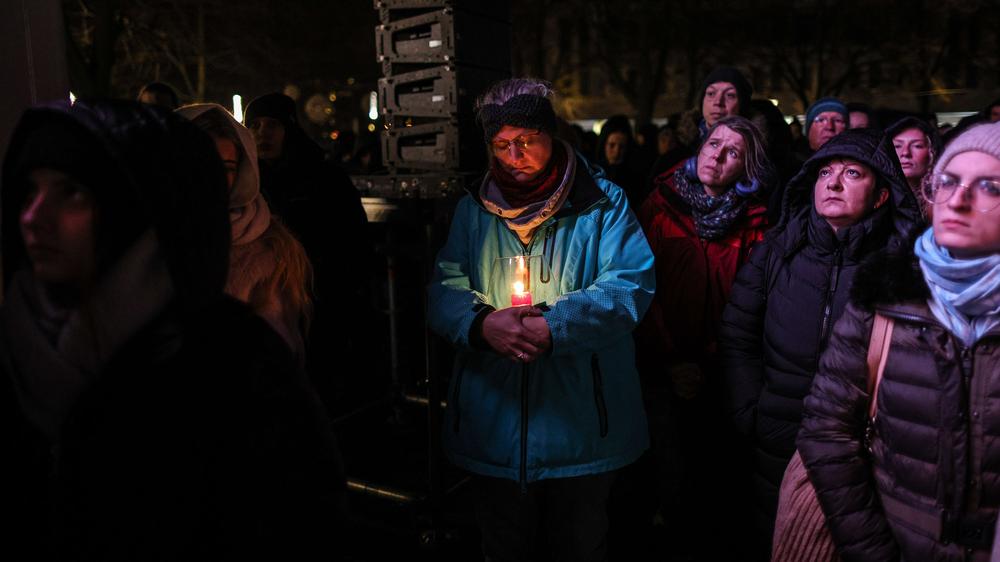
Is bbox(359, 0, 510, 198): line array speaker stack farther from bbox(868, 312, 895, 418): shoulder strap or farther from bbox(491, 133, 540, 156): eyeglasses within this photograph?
bbox(868, 312, 895, 418): shoulder strap

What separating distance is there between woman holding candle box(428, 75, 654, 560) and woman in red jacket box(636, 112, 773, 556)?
2.65 feet

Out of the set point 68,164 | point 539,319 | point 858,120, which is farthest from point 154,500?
point 858,120

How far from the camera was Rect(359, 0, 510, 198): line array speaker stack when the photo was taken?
15.0ft

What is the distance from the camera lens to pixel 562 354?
2834mm

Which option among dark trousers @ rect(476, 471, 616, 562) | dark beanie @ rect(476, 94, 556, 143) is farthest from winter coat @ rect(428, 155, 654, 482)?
dark beanie @ rect(476, 94, 556, 143)

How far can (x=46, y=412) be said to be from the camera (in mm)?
1457

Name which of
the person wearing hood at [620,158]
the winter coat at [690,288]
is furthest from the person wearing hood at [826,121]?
the winter coat at [690,288]

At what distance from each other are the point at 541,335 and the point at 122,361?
5.08ft

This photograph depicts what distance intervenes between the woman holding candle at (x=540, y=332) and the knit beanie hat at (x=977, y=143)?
1108 mm

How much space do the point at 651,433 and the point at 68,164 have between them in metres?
3.28

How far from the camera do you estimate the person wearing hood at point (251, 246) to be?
8.69ft

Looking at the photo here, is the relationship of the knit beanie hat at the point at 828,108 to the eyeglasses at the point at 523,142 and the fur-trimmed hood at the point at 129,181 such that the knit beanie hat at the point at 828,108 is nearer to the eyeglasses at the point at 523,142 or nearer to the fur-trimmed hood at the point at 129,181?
the eyeglasses at the point at 523,142

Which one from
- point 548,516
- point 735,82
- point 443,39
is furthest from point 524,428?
point 735,82

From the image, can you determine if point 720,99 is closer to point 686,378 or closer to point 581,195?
point 686,378
